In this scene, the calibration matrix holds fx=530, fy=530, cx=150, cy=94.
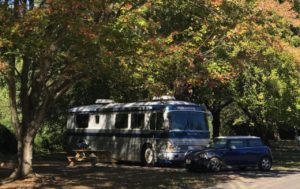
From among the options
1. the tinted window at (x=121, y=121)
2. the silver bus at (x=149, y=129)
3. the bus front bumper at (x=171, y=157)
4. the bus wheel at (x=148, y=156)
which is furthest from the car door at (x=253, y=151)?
the tinted window at (x=121, y=121)

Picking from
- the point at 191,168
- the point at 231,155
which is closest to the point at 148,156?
the point at 191,168

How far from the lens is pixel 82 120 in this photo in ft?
97.2

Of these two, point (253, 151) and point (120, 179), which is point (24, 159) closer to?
point (120, 179)

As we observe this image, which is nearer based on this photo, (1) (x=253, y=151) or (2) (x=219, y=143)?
(2) (x=219, y=143)

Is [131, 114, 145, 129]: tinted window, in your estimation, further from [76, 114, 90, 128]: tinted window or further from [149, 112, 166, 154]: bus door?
[76, 114, 90, 128]: tinted window

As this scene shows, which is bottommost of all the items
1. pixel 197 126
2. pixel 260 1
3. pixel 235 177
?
pixel 235 177

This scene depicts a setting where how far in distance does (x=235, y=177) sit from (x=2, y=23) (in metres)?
10.6

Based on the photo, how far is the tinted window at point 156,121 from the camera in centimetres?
2375

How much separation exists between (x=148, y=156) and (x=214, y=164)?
3734 mm

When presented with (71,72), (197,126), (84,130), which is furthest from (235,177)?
(84,130)

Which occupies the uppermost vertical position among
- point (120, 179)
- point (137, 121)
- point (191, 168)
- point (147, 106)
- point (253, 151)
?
point (147, 106)

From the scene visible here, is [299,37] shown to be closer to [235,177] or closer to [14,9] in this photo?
[235,177]

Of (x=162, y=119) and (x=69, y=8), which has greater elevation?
(x=69, y=8)

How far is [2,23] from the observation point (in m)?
12.5
